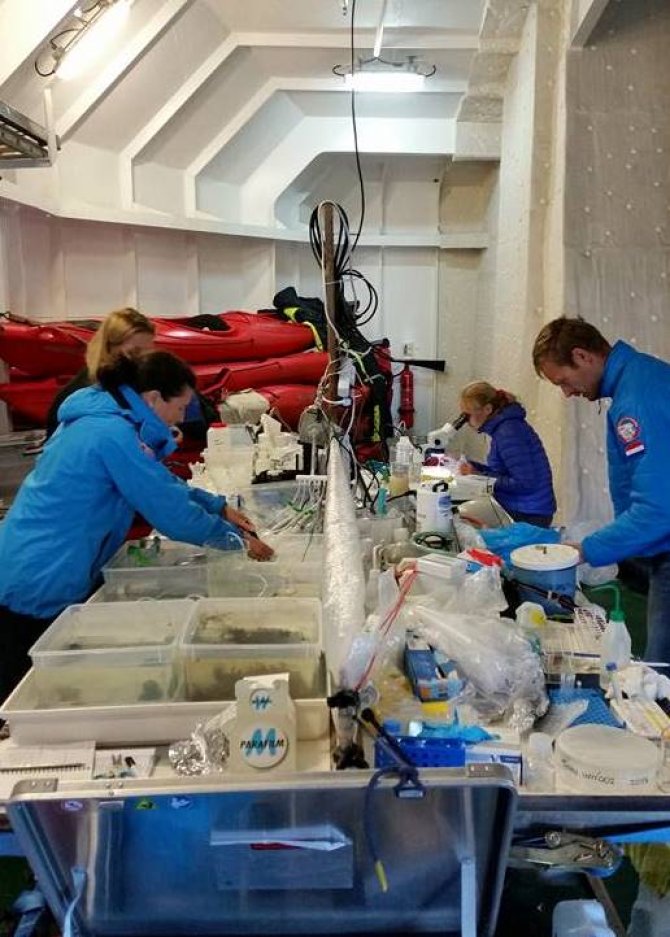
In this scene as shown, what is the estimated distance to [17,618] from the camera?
1.92 metres

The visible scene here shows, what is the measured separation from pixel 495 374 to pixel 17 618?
458 cm

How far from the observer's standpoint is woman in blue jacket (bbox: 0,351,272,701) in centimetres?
183

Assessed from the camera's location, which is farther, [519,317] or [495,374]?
[495,374]

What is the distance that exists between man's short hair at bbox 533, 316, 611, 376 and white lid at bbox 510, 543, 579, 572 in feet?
1.78

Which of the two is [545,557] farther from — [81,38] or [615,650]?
[81,38]

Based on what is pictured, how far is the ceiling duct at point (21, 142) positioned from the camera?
2.61 m

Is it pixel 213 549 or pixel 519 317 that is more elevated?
pixel 519 317

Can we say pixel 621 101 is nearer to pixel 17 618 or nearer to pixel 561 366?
pixel 561 366

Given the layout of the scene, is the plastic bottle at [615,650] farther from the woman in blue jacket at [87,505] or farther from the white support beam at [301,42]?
the white support beam at [301,42]

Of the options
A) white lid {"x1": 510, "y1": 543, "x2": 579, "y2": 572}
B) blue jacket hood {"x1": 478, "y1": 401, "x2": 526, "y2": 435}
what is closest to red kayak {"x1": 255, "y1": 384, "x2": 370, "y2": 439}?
blue jacket hood {"x1": 478, "y1": 401, "x2": 526, "y2": 435}

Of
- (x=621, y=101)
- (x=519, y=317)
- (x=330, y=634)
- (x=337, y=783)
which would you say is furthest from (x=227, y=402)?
(x=337, y=783)

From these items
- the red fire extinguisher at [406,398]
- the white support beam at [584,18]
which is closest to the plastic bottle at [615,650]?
the white support beam at [584,18]

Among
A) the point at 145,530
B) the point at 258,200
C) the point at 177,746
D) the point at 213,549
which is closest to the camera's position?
the point at 177,746

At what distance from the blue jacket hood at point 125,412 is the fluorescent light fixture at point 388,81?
4.50 meters
